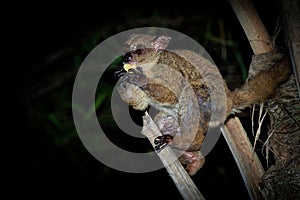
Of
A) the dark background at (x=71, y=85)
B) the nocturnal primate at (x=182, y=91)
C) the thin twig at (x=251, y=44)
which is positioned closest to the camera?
the thin twig at (x=251, y=44)

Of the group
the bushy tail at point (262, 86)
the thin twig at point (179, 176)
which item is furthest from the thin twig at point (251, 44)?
the thin twig at point (179, 176)

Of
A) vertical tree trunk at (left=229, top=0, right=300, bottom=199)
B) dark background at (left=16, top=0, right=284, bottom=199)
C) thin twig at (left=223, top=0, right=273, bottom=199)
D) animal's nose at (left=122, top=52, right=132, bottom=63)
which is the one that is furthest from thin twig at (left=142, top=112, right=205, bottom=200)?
dark background at (left=16, top=0, right=284, bottom=199)

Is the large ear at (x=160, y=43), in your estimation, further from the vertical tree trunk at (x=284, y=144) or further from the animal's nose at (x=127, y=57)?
the vertical tree trunk at (x=284, y=144)

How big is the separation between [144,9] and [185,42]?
33.3 inches

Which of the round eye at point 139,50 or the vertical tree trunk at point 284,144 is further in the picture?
the round eye at point 139,50

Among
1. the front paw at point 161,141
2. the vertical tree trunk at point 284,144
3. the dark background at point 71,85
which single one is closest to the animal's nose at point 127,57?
the front paw at point 161,141

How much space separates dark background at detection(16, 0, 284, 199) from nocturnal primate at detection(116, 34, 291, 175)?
1.61m

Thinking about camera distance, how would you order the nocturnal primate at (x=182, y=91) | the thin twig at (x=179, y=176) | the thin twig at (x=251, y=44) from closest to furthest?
1. the thin twig at (x=179, y=176)
2. the thin twig at (x=251, y=44)
3. the nocturnal primate at (x=182, y=91)

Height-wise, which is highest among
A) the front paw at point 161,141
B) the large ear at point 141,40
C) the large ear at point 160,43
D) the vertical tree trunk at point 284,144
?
the large ear at point 141,40

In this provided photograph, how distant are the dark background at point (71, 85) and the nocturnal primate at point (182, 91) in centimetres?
161

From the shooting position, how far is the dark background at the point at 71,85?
4137mm

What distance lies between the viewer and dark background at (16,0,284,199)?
4.14 metres

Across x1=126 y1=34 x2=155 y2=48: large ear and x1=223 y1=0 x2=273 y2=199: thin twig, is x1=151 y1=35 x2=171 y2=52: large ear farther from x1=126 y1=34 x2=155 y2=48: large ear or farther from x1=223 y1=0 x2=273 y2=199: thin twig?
x1=223 y1=0 x2=273 y2=199: thin twig

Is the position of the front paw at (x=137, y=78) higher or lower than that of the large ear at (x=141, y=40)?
lower
